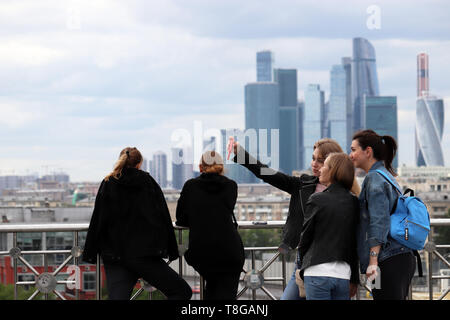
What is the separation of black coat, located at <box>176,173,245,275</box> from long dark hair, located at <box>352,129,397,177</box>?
0.98 m

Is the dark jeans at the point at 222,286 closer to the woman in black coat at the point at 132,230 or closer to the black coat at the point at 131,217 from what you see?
the woman in black coat at the point at 132,230

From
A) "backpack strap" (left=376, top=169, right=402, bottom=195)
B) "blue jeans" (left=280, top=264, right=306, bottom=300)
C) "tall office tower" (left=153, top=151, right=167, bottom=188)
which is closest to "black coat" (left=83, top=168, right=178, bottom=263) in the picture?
"blue jeans" (left=280, top=264, right=306, bottom=300)

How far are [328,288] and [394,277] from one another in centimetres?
46

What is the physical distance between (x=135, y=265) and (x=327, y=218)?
147cm

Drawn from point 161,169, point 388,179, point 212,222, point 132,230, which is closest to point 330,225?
point 388,179

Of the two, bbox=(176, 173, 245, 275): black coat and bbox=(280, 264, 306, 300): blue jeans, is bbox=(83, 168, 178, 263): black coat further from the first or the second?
bbox=(280, 264, 306, 300): blue jeans

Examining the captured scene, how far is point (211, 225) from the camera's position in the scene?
201 inches

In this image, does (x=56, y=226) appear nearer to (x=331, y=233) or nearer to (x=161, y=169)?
(x=331, y=233)

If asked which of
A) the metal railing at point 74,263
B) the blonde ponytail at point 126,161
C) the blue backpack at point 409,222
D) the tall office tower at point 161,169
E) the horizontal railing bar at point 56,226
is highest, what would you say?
the blonde ponytail at point 126,161

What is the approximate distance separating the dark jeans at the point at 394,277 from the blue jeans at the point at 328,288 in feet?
0.87

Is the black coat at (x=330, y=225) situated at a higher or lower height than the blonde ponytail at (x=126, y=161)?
lower

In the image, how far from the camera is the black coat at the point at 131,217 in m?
5.14

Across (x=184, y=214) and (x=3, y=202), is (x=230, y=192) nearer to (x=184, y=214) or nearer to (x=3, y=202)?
(x=184, y=214)

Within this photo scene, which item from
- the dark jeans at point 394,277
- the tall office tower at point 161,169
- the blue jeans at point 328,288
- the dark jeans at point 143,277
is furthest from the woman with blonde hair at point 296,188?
the tall office tower at point 161,169
